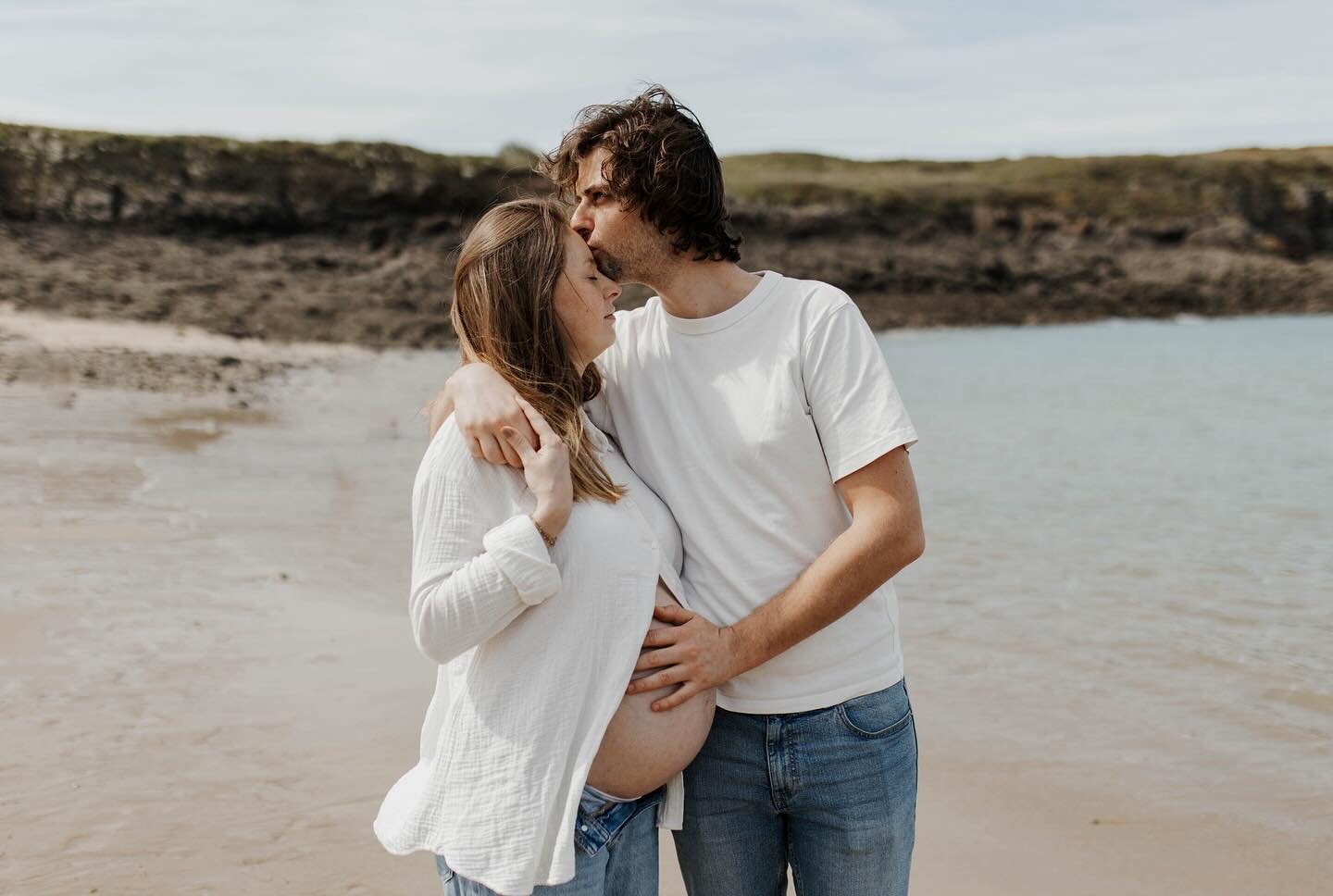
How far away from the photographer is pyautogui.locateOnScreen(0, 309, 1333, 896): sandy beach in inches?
160

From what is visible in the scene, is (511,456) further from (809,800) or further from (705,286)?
(809,800)

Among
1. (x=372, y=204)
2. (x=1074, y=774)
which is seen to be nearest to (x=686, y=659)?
(x=1074, y=774)

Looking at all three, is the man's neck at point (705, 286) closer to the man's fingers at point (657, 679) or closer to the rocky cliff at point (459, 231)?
the man's fingers at point (657, 679)

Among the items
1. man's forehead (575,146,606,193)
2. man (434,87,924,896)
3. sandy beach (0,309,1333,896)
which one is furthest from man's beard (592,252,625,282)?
sandy beach (0,309,1333,896)

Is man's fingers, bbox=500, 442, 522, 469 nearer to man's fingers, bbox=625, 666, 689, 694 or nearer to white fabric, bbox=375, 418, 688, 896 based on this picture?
white fabric, bbox=375, 418, 688, 896

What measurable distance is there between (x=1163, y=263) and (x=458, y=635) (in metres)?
45.8

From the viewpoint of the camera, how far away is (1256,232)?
47344mm

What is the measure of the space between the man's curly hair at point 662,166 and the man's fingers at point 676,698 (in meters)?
0.79

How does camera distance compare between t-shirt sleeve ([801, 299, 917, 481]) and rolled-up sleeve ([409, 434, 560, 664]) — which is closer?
rolled-up sleeve ([409, 434, 560, 664])

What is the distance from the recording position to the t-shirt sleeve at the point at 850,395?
213 centimetres

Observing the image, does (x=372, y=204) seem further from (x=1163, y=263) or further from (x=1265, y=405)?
(x=1163, y=263)

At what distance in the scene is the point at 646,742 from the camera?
2109 mm

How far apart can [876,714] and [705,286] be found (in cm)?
85

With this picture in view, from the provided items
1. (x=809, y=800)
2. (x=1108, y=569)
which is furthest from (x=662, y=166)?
(x=1108, y=569)
